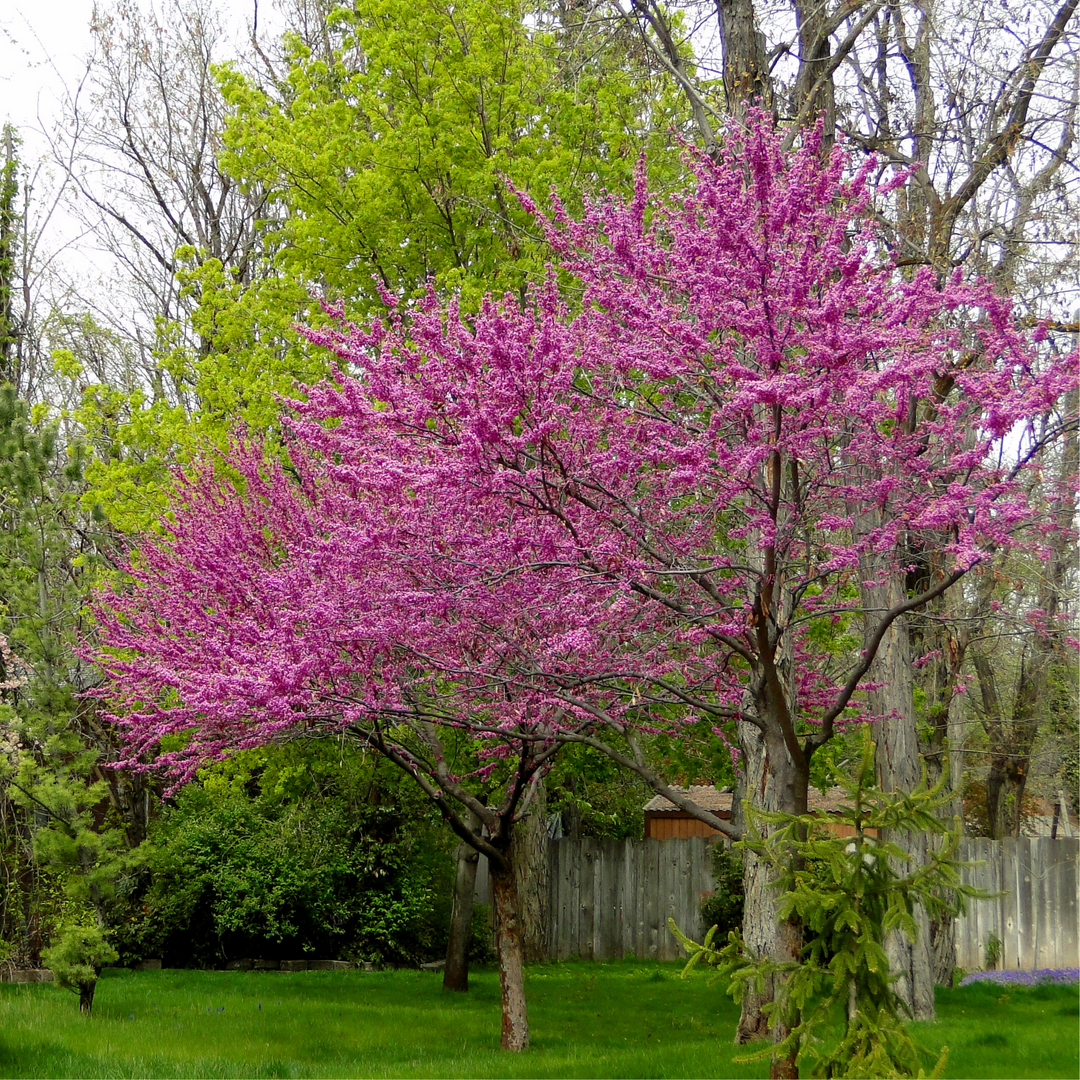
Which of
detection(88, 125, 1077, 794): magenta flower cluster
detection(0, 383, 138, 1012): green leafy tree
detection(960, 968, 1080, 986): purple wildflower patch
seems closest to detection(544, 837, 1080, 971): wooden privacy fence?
detection(960, 968, 1080, 986): purple wildflower patch

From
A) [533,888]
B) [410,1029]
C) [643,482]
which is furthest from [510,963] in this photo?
[533,888]

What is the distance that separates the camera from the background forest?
368 inches

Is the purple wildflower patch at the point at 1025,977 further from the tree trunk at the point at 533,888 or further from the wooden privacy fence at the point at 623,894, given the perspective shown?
the tree trunk at the point at 533,888

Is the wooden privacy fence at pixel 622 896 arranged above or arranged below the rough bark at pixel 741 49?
below

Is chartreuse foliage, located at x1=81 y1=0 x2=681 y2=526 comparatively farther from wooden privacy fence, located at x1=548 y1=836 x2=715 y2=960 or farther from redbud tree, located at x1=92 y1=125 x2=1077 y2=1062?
wooden privacy fence, located at x1=548 y1=836 x2=715 y2=960

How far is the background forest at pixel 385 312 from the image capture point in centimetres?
935

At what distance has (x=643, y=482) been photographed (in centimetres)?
719

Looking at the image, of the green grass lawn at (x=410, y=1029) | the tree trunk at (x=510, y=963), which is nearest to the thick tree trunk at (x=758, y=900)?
the green grass lawn at (x=410, y=1029)

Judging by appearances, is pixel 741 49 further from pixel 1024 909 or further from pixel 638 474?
pixel 1024 909

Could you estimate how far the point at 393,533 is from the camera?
644 cm

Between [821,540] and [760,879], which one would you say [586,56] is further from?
[760,879]

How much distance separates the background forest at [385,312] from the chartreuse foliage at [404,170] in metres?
0.04

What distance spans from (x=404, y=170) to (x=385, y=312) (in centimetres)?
149

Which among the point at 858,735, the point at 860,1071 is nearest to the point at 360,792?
the point at 858,735
